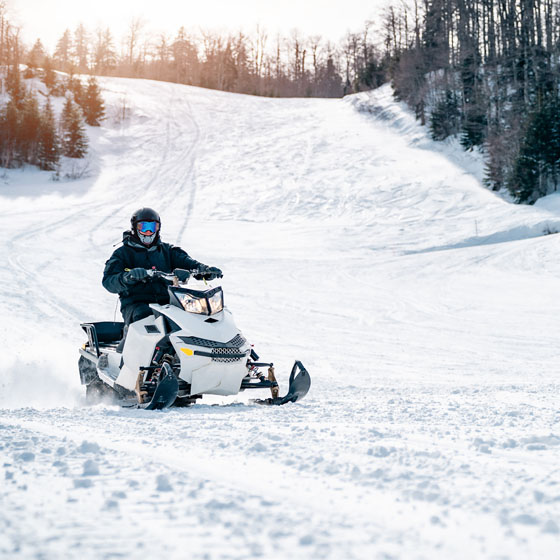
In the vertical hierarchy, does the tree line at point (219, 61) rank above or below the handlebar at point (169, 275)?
above

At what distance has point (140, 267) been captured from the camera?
5750 mm

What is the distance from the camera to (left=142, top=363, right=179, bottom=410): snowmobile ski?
4.82m

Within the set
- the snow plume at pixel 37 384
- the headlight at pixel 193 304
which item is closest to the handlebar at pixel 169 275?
the headlight at pixel 193 304

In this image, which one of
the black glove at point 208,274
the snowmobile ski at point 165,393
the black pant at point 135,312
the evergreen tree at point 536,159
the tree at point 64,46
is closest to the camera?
the snowmobile ski at point 165,393

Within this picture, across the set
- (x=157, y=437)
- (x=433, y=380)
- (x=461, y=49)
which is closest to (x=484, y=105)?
(x=461, y=49)

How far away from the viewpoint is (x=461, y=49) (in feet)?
120

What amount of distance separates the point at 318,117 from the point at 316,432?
39128 millimetres

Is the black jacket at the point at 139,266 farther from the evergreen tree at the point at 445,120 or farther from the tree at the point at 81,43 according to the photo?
the tree at the point at 81,43

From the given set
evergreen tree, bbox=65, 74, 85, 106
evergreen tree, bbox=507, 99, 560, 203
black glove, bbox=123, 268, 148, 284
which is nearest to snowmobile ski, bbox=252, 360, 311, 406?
black glove, bbox=123, 268, 148, 284

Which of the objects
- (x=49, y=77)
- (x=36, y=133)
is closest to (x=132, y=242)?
(x=36, y=133)

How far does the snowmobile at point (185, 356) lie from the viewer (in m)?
4.98

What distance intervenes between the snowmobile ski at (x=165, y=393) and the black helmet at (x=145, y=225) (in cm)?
156

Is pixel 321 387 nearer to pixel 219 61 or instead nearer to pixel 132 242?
pixel 132 242

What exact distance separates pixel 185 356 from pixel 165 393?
1.12 ft
